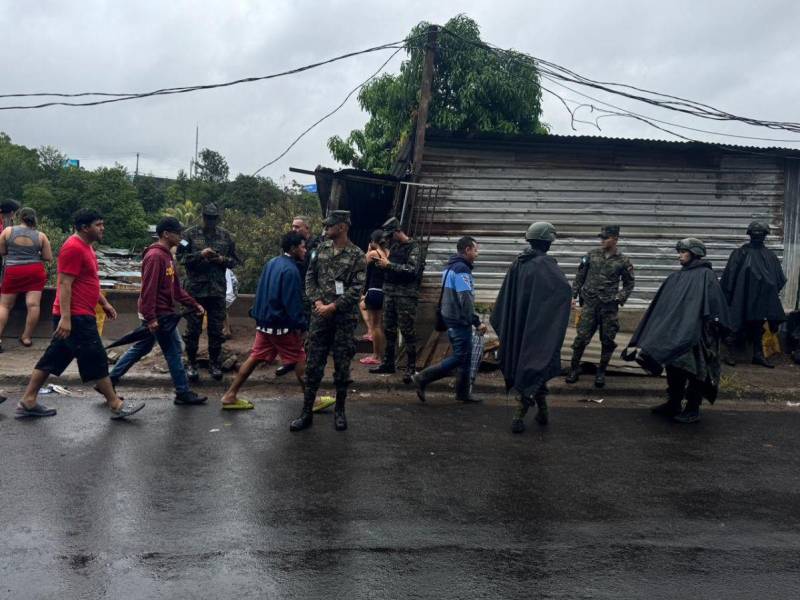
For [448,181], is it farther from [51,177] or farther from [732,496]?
[51,177]

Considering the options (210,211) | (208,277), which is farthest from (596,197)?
(208,277)

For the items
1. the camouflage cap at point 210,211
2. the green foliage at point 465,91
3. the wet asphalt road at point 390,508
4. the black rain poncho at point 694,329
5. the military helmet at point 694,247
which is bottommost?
the wet asphalt road at point 390,508

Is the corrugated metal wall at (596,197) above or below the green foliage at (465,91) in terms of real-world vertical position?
below

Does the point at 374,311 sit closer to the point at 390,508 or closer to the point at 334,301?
the point at 334,301

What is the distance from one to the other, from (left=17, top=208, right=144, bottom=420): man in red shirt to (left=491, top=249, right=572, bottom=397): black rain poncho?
358 centimetres

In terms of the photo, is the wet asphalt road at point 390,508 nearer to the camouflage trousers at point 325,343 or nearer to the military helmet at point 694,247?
the camouflage trousers at point 325,343

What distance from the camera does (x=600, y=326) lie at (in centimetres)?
817

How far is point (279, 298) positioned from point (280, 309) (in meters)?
0.10

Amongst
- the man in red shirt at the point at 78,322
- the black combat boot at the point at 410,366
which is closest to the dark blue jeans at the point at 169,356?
the man in red shirt at the point at 78,322

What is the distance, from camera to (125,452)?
5324 millimetres

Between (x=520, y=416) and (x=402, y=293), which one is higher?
(x=402, y=293)

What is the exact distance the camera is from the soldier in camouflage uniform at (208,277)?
7652mm

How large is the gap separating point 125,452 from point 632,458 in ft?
13.1

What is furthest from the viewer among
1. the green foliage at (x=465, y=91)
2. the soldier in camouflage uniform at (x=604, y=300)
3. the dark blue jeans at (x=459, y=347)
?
the green foliage at (x=465, y=91)
